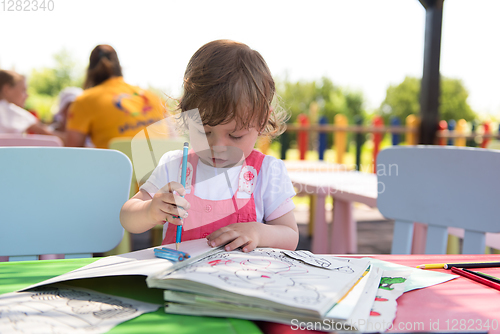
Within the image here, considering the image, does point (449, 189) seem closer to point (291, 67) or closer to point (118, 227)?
point (118, 227)

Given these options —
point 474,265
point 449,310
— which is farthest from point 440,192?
point 449,310

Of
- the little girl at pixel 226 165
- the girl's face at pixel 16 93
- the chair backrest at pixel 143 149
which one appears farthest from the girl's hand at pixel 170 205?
the girl's face at pixel 16 93

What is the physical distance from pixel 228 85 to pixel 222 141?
121 mm

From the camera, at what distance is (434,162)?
109 cm

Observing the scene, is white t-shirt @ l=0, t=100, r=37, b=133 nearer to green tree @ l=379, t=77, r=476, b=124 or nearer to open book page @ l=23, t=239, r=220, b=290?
open book page @ l=23, t=239, r=220, b=290

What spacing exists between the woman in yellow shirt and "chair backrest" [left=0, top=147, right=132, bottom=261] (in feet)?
3.73

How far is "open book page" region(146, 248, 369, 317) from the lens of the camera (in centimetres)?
38

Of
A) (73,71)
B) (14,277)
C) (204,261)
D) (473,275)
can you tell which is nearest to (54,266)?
(14,277)

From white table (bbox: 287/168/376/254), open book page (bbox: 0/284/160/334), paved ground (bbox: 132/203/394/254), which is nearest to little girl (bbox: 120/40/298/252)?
open book page (bbox: 0/284/160/334)

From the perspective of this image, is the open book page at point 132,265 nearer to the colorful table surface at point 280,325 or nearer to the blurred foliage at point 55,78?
the colorful table surface at point 280,325

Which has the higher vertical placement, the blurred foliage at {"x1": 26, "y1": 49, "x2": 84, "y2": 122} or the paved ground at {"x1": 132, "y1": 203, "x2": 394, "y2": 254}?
the blurred foliage at {"x1": 26, "y1": 49, "x2": 84, "y2": 122}

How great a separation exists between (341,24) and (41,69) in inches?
576

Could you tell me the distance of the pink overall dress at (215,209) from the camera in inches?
34.6

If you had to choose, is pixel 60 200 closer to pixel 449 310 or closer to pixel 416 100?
pixel 449 310
